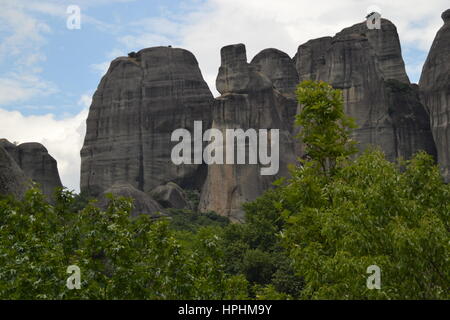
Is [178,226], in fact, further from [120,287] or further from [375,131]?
[120,287]

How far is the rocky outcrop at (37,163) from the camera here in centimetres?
7575

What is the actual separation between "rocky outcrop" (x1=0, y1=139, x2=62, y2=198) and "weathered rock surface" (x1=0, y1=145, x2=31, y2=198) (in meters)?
51.0

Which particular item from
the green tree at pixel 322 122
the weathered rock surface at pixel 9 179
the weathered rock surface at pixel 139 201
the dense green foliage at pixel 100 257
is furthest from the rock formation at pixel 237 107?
the dense green foliage at pixel 100 257

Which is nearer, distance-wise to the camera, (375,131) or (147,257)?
(147,257)

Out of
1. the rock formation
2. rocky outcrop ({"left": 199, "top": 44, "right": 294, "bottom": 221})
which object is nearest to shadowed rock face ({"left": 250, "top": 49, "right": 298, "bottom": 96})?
the rock formation

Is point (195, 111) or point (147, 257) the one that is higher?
point (195, 111)

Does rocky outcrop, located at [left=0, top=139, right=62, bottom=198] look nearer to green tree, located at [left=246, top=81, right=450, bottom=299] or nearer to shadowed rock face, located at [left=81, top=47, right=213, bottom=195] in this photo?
shadowed rock face, located at [left=81, top=47, right=213, bottom=195]

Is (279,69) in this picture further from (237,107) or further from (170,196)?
(170,196)

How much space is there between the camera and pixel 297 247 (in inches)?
794

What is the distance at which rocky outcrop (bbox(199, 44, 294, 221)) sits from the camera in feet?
235
